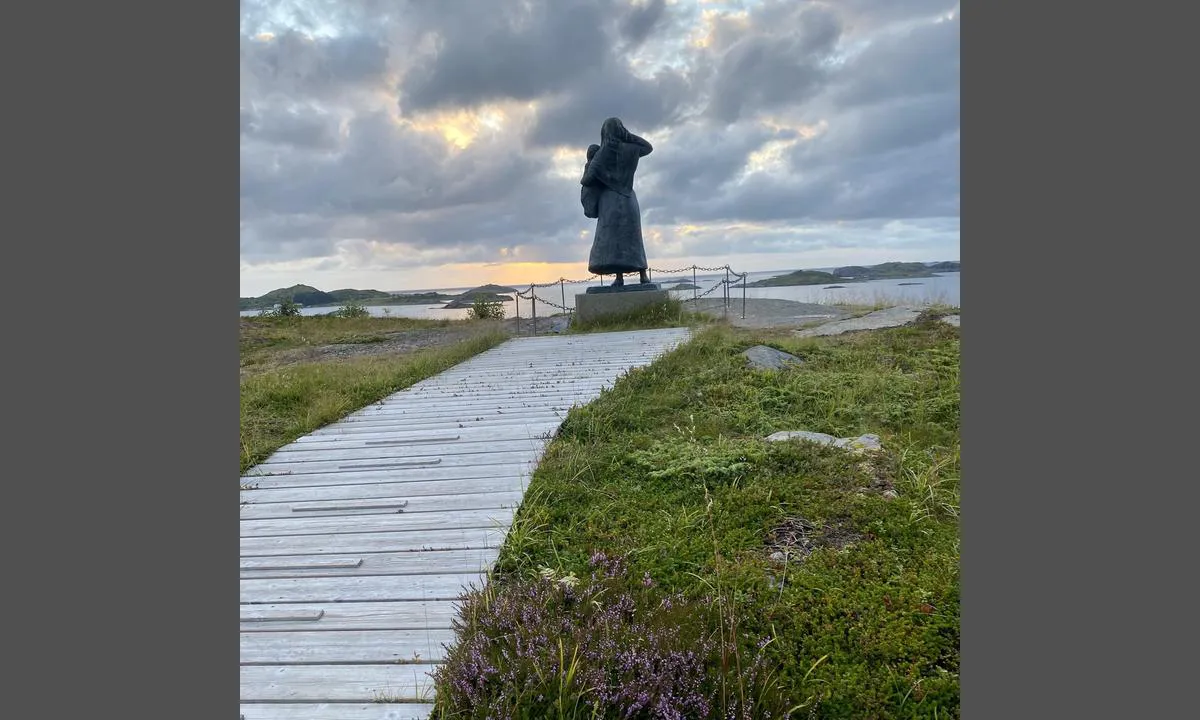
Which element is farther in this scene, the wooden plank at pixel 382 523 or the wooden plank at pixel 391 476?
the wooden plank at pixel 391 476

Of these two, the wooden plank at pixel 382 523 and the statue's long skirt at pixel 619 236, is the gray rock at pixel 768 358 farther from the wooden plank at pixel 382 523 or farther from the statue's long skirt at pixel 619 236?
the statue's long skirt at pixel 619 236

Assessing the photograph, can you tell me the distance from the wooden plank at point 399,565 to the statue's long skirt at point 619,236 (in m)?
11.6

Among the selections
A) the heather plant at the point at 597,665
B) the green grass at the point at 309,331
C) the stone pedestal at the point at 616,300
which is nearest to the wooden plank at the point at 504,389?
the heather plant at the point at 597,665

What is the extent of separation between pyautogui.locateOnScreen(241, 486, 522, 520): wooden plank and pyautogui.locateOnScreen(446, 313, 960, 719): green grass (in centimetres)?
22

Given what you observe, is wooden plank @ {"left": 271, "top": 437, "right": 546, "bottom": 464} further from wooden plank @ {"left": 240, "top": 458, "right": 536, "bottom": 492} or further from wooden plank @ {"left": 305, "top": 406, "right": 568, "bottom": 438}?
wooden plank @ {"left": 305, "top": 406, "right": 568, "bottom": 438}

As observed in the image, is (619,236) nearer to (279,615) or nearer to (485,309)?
(485,309)

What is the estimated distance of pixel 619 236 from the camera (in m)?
15.0

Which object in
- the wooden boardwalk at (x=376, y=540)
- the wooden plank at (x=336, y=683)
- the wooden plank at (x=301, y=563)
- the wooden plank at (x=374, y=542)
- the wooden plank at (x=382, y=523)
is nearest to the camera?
the wooden plank at (x=336, y=683)

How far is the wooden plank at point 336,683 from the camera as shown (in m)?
2.69

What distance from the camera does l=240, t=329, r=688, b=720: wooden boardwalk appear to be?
281 centimetres

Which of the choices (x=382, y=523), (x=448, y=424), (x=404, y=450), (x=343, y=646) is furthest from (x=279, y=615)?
(x=448, y=424)

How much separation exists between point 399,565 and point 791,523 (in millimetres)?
2083

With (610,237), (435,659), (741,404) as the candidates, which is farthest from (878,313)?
(435,659)

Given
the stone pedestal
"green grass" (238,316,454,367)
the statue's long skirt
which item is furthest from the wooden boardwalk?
"green grass" (238,316,454,367)
